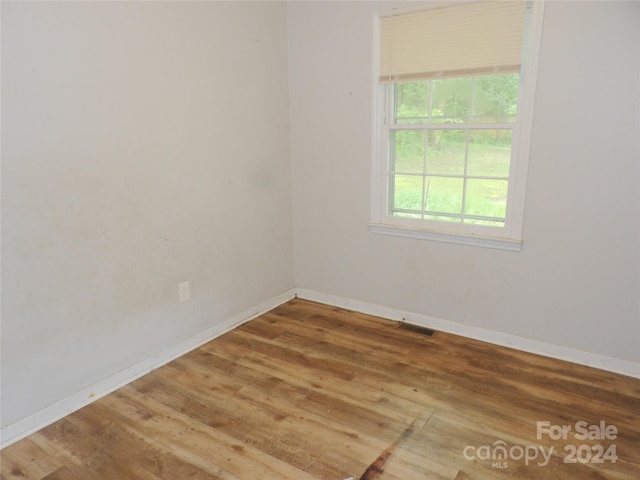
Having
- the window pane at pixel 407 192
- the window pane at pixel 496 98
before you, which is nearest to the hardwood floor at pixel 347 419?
the window pane at pixel 407 192

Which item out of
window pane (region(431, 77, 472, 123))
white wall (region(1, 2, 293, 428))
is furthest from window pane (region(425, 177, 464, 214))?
white wall (region(1, 2, 293, 428))

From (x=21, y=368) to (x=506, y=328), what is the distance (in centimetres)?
276

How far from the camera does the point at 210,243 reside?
9.36 feet

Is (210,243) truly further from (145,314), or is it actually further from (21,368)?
(21,368)

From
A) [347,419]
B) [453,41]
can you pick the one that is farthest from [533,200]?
[347,419]

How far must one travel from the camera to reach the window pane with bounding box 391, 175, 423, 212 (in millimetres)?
2994

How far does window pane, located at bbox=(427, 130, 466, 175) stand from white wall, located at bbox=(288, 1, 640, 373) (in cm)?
44

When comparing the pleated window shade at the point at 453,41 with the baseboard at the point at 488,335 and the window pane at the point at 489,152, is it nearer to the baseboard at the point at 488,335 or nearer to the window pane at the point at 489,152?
the window pane at the point at 489,152

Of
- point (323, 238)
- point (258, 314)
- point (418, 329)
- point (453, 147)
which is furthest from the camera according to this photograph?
point (323, 238)

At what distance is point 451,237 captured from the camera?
9.44ft

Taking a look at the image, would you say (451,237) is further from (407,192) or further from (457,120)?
(457,120)

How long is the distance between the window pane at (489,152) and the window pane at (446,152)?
6cm

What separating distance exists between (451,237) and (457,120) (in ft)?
2.53

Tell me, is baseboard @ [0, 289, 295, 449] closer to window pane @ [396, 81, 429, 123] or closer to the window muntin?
the window muntin
